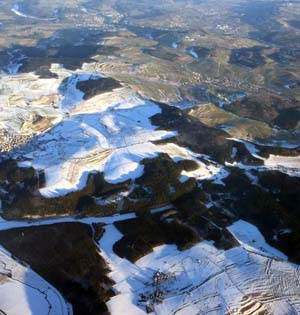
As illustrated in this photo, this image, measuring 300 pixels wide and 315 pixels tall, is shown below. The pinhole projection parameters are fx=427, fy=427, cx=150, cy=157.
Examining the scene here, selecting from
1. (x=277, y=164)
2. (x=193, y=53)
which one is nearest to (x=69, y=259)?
(x=277, y=164)

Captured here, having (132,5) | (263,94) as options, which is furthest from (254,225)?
(132,5)

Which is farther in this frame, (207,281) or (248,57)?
(248,57)

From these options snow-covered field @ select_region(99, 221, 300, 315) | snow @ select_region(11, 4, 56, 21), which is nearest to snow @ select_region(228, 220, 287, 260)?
snow-covered field @ select_region(99, 221, 300, 315)

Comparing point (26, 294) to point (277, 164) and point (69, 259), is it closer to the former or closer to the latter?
point (69, 259)

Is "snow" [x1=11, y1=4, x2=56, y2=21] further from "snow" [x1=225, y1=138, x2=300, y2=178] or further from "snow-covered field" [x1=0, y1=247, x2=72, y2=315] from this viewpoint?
"snow-covered field" [x1=0, y1=247, x2=72, y2=315]

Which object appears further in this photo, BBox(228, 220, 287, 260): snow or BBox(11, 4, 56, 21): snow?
BBox(11, 4, 56, 21): snow

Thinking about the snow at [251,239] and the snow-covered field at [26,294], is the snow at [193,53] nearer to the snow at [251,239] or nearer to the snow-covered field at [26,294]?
the snow at [251,239]

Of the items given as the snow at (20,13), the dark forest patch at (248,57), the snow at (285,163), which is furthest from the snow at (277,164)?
the snow at (20,13)
